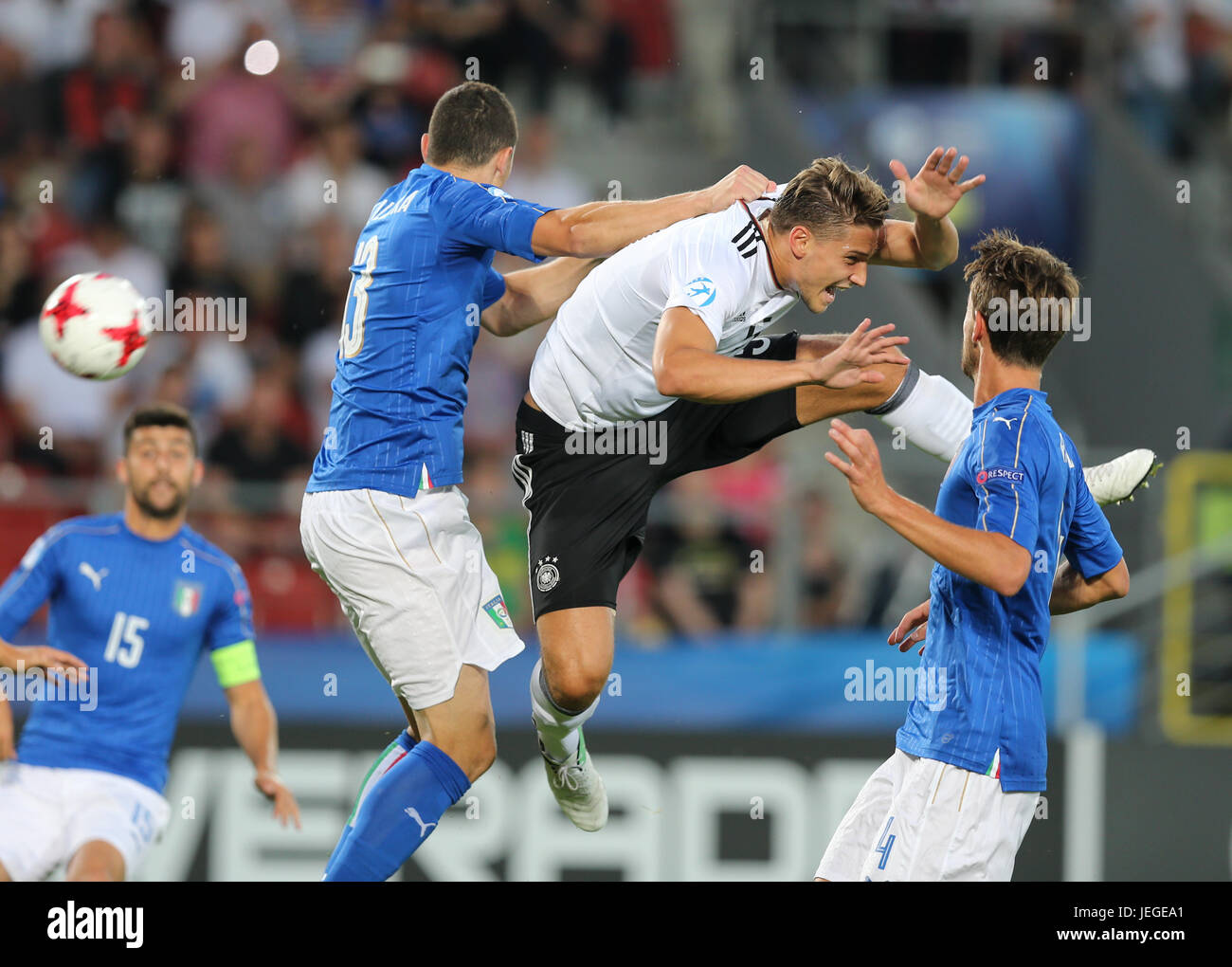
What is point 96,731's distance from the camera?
6625 mm

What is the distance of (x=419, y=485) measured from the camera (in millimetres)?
5281

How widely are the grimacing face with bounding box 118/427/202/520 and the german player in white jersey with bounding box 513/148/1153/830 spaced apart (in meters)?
1.72

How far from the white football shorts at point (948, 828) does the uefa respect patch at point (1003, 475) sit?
80 cm

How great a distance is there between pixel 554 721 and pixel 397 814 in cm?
83

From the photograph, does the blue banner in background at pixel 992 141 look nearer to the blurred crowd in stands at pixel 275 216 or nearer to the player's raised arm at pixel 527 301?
the blurred crowd in stands at pixel 275 216

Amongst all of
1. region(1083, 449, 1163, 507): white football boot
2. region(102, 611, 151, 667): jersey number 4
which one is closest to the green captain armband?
region(102, 611, 151, 667): jersey number 4

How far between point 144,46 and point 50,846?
274 inches

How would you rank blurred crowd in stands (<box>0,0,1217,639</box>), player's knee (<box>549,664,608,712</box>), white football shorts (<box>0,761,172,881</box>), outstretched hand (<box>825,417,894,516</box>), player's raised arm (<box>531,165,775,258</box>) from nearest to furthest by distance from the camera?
outstretched hand (<box>825,417,894,516</box>)
player's raised arm (<box>531,165,775,258</box>)
player's knee (<box>549,664,608,712</box>)
white football shorts (<box>0,761,172,881</box>)
blurred crowd in stands (<box>0,0,1217,639</box>)

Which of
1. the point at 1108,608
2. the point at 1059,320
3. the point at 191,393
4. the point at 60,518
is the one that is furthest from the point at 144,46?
the point at 1059,320

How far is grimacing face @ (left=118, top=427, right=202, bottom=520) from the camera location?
6.75m

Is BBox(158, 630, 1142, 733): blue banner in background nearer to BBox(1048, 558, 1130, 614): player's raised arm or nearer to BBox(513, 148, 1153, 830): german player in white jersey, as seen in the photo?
BBox(513, 148, 1153, 830): german player in white jersey

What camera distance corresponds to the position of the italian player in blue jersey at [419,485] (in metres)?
5.17

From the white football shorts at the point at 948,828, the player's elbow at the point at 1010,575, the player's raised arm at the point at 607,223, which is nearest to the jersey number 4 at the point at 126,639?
the player's raised arm at the point at 607,223

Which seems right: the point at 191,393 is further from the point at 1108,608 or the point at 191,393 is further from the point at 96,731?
the point at 1108,608
